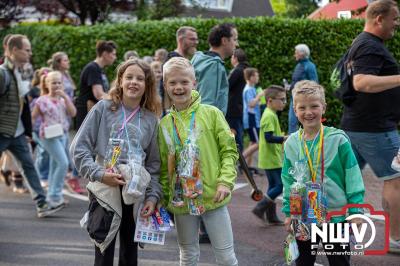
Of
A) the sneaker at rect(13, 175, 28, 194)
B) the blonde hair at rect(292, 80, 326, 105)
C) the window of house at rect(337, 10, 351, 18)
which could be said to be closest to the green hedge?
the window of house at rect(337, 10, 351, 18)

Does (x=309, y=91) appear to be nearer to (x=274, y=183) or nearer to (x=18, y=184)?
(x=274, y=183)

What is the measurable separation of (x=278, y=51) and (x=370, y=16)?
8621 millimetres

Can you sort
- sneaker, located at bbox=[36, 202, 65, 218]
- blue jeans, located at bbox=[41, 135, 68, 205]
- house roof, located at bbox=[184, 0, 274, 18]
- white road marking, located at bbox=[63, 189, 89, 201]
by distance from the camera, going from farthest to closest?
house roof, located at bbox=[184, 0, 274, 18] < white road marking, located at bbox=[63, 189, 89, 201] < blue jeans, located at bbox=[41, 135, 68, 205] < sneaker, located at bbox=[36, 202, 65, 218]

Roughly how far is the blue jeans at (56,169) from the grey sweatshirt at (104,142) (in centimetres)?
371

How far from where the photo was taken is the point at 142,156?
397 cm

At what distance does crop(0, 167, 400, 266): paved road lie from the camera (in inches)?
217

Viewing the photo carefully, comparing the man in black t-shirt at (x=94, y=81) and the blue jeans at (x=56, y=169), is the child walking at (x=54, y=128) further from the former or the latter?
the man in black t-shirt at (x=94, y=81)

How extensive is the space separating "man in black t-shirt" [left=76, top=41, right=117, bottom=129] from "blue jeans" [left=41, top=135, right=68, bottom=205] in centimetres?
66

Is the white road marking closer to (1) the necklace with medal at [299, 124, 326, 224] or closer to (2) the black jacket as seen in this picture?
(2) the black jacket

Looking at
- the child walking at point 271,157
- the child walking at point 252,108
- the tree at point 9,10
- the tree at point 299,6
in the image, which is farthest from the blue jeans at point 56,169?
the tree at point 299,6

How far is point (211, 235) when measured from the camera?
4062mm

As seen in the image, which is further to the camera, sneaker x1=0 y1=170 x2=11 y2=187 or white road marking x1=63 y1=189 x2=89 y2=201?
sneaker x1=0 y1=170 x2=11 y2=187

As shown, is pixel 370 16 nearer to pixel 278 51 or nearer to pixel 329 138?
pixel 329 138

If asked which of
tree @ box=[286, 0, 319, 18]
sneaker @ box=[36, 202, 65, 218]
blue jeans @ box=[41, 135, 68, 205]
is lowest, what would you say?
sneaker @ box=[36, 202, 65, 218]
